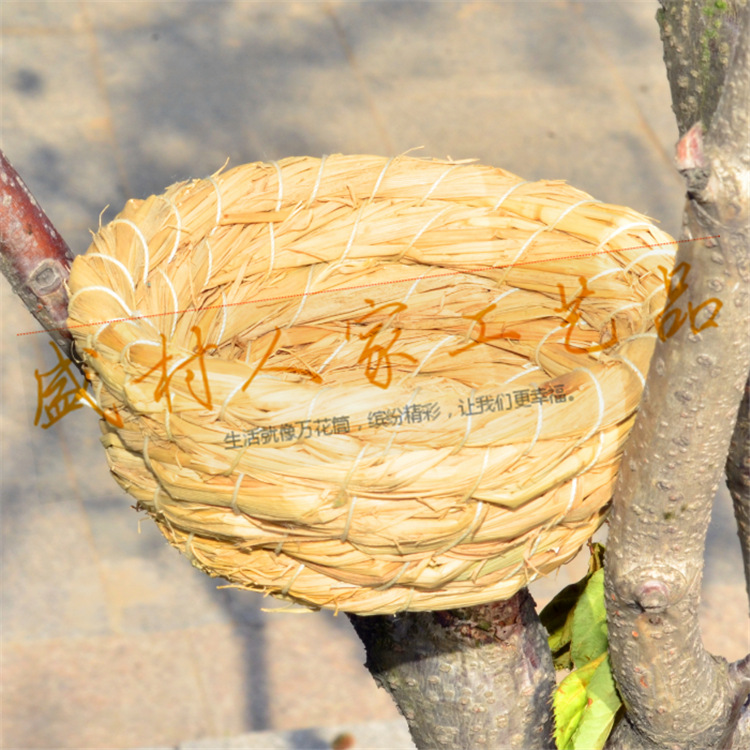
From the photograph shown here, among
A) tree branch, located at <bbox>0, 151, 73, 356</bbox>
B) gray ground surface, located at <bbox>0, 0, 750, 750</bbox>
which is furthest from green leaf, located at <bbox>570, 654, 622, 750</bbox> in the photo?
gray ground surface, located at <bbox>0, 0, 750, 750</bbox>

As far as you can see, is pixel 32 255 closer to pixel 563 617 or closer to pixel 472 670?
pixel 472 670

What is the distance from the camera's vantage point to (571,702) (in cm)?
146

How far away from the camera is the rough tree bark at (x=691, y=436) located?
0.96 m

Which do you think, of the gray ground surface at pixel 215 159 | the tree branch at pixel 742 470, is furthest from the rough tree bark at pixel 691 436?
the gray ground surface at pixel 215 159

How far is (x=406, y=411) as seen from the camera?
121 centimetres

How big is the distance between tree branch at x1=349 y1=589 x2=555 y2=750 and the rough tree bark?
13 centimetres

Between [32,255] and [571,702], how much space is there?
970 mm

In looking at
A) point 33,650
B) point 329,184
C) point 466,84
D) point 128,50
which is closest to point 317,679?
point 33,650

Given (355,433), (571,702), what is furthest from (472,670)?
(355,433)

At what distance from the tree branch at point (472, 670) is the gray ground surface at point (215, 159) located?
1343 mm

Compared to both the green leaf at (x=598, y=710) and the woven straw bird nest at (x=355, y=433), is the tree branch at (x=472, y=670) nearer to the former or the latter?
the green leaf at (x=598, y=710)

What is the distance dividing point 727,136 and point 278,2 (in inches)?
187

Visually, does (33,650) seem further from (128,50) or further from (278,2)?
(278,2)

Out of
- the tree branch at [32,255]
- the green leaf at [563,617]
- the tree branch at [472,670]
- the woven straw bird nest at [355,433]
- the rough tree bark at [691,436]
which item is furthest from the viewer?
the green leaf at [563,617]
